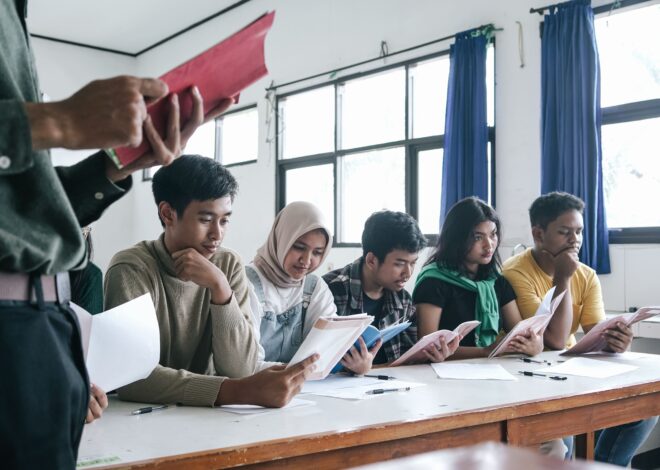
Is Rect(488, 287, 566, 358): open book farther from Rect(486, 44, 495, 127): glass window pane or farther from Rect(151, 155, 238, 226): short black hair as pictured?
Rect(486, 44, 495, 127): glass window pane

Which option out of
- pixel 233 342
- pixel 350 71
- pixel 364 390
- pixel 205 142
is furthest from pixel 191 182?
pixel 205 142

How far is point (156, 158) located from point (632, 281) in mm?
3263

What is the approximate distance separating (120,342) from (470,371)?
997 millimetres

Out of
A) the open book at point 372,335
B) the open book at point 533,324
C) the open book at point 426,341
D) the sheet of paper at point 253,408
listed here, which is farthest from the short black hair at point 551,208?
the sheet of paper at point 253,408

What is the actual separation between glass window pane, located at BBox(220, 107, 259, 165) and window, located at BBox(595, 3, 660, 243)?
3319mm

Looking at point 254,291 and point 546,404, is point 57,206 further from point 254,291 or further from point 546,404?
point 254,291

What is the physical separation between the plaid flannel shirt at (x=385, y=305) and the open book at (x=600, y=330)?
0.54 metres

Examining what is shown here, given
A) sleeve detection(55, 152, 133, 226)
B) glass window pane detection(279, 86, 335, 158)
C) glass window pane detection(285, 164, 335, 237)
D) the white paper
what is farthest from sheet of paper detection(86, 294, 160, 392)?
glass window pane detection(279, 86, 335, 158)

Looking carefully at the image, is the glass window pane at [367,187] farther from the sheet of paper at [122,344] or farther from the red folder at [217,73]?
the red folder at [217,73]

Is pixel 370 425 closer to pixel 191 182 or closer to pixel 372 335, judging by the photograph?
pixel 372 335

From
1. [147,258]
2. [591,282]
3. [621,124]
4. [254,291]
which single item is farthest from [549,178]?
[147,258]

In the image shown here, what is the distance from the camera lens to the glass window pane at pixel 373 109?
501cm

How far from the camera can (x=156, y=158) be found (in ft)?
2.80

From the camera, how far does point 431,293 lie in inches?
95.0
